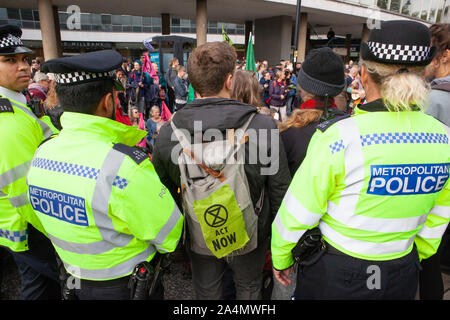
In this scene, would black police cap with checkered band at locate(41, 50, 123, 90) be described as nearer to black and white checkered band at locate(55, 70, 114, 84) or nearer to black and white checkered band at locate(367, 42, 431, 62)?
black and white checkered band at locate(55, 70, 114, 84)

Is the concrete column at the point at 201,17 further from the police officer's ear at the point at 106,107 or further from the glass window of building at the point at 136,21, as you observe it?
the glass window of building at the point at 136,21

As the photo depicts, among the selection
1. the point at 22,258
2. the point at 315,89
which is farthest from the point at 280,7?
the point at 22,258

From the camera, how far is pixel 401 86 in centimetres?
125

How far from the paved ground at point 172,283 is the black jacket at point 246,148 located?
106cm

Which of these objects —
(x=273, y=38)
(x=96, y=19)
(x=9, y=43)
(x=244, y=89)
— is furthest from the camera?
(x=96, y=19)

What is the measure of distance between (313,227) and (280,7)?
61.3ft

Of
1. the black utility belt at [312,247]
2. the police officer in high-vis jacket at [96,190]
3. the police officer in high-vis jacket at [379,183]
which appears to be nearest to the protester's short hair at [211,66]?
the police officer in high-vis jacket at [96,190]

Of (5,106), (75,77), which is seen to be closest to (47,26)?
(5,106)

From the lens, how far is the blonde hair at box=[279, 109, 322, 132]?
2039mm

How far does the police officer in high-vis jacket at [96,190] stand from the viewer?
136 cm

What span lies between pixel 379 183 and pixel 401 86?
43 cm

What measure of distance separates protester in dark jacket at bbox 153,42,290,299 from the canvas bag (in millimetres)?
83

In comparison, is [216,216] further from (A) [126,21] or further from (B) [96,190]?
(A) [126,21]

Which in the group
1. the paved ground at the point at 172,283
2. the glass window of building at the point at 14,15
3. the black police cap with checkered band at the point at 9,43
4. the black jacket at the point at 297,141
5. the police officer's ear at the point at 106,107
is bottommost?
the paved ground at the point at 172,283
